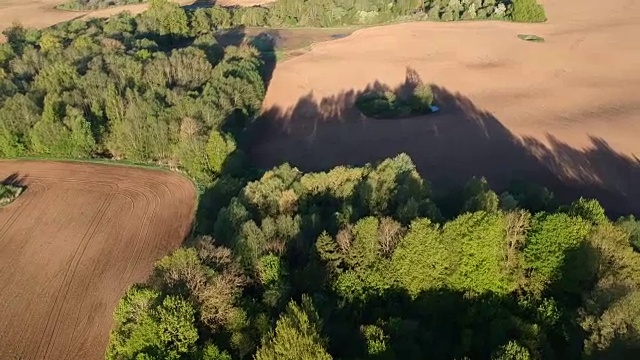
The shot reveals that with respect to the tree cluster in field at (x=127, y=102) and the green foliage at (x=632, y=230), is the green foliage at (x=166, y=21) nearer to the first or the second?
the tree cluster in field at (x=127, y=102)

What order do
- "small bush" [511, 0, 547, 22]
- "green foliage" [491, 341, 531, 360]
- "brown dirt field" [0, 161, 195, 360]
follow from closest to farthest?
"green foliage" [491, 341, 531, 360]
"brown dirt field" [0, 161, 195, 360]
"small bush" [511, 0, 547, 22]

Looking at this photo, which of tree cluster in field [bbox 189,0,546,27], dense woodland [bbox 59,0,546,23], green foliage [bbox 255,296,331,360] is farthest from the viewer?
dense woodland [bbox 59,0,546,23]

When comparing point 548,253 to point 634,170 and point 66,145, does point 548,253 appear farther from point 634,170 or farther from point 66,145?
point 66,145

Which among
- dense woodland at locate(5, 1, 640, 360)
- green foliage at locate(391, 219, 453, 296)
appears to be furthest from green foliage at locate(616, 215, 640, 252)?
green foliage at locate(391, 219, 453, 296)

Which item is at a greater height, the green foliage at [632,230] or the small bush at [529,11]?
the small bush at [529,11]

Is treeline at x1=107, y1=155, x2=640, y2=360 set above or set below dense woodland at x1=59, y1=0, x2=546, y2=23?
below

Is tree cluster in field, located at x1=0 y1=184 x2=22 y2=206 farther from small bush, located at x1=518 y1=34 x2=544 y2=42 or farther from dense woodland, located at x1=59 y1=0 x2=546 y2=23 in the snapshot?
small bush, located at x1=518 y1=34 x2=544 y2=42

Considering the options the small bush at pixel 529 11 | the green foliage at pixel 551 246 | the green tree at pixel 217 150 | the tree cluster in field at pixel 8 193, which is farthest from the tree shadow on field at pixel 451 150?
the small bush at pixel 529 11
